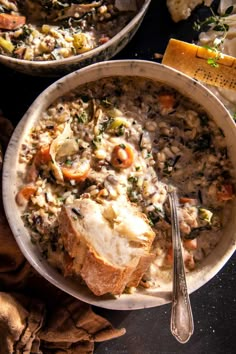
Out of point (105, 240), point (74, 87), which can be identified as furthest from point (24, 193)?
point (74, 87)

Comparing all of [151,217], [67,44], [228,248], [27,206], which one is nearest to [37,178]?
[27,206]

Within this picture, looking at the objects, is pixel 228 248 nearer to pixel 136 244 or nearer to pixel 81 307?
pixel 136 244

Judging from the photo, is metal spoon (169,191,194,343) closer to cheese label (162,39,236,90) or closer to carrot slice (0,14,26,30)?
cheese label (162,39,236,90)

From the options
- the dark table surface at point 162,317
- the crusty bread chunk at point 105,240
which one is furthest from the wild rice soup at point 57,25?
the crusty bread chunk at point 105,240

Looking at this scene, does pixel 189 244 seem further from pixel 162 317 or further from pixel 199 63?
pixel 199 63

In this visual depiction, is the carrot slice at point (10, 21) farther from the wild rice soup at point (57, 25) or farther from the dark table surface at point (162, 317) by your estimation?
the dark table surface at point (162, 317)

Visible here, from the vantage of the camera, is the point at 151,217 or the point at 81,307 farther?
the point at 81,307

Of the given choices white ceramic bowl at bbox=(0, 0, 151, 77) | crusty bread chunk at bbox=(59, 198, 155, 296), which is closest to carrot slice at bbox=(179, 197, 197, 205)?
crusty bread chunk at bbox=(59, 198, 155, 296)
